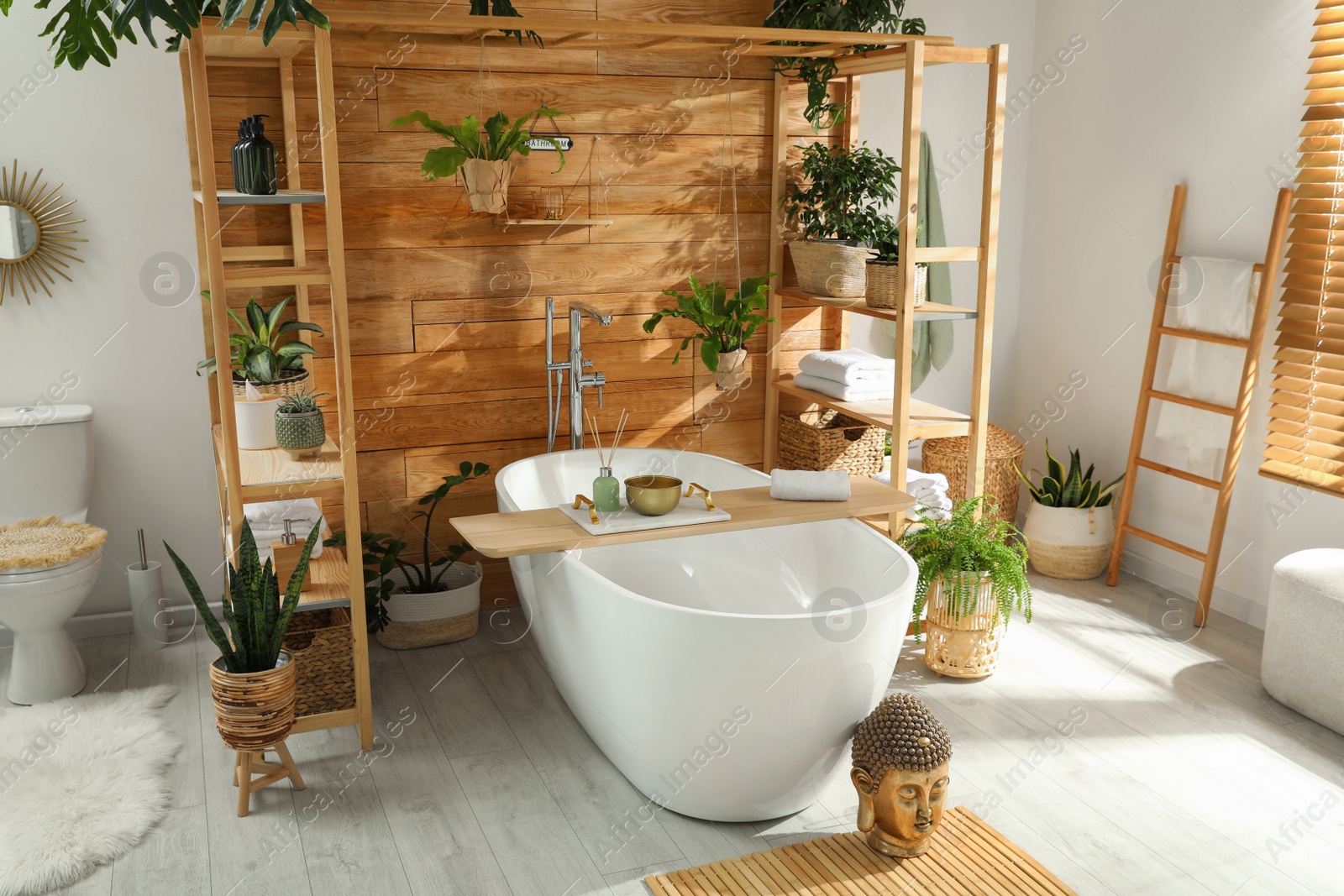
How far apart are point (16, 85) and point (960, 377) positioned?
352cm

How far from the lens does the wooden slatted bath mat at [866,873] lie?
89.0 inches

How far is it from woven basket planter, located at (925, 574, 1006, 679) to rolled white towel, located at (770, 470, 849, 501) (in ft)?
1.43

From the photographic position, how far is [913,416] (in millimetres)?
3580

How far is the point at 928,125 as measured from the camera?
4.13m

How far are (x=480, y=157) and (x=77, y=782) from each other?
204cm

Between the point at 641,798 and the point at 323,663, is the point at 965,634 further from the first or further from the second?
the point at 323,663

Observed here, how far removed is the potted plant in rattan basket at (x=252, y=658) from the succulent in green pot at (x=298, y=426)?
27cm

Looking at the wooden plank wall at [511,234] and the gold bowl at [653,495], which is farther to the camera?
the wooden plank wall at [511,234]

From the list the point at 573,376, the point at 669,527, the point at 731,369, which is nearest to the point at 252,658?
the point at 669,527

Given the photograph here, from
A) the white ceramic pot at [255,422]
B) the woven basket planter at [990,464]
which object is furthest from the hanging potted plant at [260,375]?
the woven basket planter at [990,464]

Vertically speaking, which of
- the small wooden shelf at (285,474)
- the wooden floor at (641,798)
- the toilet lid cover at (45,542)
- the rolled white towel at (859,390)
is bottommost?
the wooden floor at (641,798)

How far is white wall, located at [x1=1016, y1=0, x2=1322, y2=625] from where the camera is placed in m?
3.49

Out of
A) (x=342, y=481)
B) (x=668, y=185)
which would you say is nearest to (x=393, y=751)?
(x=342, y=481)

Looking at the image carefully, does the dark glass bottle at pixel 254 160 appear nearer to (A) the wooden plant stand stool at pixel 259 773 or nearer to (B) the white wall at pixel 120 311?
(B) the white wall at pixel 120 311
